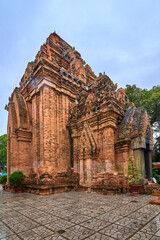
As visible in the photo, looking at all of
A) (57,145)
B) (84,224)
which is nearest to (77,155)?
(57,145)

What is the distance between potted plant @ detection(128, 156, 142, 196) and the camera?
8.50 meters

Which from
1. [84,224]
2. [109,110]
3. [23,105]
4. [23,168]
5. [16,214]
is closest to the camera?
[84,224]

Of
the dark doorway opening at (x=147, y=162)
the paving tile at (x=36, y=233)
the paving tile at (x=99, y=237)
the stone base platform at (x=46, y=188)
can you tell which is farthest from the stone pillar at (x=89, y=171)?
the paving tile at (x=99, y=237)

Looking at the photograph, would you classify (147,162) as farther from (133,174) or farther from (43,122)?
(43,122)

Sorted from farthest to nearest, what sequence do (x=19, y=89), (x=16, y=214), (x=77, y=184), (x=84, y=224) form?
(x=19, y=89)
(x=77, y=184)
(x=16, y=214)
(x=84, y=224)

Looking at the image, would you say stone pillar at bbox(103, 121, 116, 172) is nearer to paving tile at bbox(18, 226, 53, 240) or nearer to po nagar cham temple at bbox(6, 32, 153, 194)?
po nagar cham temple at bbox(6, 32, 153, 194)

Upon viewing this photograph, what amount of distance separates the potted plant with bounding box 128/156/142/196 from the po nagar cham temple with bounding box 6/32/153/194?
451mm

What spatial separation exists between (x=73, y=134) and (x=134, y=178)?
5898mm

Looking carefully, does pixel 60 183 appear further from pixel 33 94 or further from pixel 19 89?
pixel 19 89

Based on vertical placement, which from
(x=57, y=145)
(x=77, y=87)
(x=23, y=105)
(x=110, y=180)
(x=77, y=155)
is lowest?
(x=110, y=180)

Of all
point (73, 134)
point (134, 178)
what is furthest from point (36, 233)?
point (73, 134)

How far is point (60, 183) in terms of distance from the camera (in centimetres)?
1097

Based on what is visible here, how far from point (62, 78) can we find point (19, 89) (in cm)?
657

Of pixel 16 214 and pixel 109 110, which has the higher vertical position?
pixel 109 110
